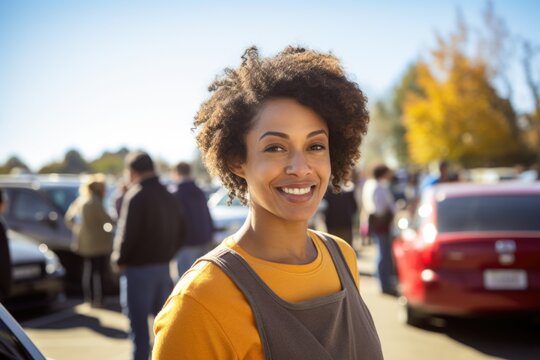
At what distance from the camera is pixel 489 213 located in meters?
6.16

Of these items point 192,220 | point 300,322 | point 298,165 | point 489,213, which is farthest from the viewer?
point 192,220

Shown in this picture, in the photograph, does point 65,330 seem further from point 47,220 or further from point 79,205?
point 47,220

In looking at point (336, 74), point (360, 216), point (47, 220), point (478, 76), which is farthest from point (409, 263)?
point (478, 76)

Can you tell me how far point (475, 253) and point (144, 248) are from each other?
10.4 ft

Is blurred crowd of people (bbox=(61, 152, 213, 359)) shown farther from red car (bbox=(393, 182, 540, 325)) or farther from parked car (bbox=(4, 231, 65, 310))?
parked car (bbox=(4, 231, 65, 310))

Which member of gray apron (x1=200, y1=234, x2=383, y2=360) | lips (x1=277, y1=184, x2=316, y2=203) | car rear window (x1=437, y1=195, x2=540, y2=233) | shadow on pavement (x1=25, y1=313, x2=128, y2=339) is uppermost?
lips (x1=277, y1=184, x2=316, y2=203)

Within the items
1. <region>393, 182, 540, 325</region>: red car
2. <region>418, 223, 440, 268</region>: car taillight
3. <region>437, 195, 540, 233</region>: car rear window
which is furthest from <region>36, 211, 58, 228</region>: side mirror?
<region>437, 195, 540, 233</region>: car rear window

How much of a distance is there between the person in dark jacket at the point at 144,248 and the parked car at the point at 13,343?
282 cm

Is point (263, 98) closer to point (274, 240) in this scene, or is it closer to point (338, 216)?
point (274, 240)

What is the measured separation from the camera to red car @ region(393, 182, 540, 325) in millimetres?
5662

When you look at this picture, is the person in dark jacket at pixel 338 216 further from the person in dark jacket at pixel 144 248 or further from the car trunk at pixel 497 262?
the person in dark jacket at pixel 144 248

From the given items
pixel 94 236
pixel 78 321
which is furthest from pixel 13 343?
pixel 94 236

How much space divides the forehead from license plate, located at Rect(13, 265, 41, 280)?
6750 mm

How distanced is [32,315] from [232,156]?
7.22 metres
